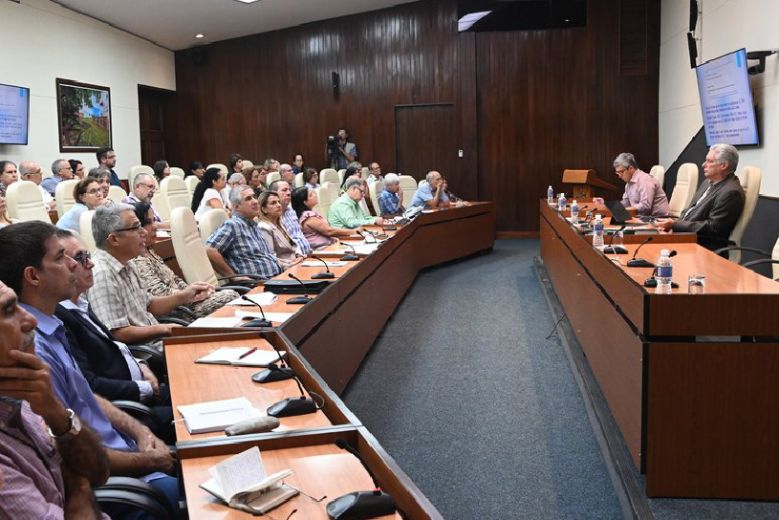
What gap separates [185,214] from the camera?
4273 millimetres

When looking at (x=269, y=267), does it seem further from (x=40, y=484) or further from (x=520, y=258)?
(x=520, y=258)

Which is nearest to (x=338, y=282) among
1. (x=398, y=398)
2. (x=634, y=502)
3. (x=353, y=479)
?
(x=398, y=398)

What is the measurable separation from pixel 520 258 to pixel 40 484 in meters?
8.49

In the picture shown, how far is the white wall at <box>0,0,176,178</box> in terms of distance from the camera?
29.0 feet

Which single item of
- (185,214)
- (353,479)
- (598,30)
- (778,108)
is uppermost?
(598,30)

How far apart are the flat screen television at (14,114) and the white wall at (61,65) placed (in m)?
0.13

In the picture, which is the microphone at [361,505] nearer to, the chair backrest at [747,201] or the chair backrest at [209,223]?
the chair backrest at [209,223]

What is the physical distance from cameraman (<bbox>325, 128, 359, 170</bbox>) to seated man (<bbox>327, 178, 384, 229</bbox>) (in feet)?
16.4

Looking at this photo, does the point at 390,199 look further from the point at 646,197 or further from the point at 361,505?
the point at 361,505

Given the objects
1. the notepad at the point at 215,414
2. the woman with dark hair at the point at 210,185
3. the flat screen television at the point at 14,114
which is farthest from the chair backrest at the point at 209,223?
the flat screen television at the point at 14,114

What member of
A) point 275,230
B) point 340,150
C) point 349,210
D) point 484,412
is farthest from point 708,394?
point 340,150

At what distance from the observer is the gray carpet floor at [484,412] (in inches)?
117

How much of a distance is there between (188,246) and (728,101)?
5.64 meters

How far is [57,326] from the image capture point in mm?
2088
